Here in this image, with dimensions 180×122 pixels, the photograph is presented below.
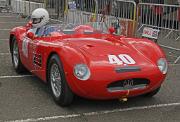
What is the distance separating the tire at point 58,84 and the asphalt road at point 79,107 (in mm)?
124

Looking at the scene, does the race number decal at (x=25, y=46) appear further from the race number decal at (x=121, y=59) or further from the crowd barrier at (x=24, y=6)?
the crowd barrier at (x=24, y=6)

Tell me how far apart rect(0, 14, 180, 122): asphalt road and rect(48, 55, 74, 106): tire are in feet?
0.41

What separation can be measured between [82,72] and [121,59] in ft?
2.00

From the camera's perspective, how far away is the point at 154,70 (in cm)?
544

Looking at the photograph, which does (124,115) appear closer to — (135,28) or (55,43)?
(55,43)

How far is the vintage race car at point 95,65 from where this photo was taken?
17.1 ft

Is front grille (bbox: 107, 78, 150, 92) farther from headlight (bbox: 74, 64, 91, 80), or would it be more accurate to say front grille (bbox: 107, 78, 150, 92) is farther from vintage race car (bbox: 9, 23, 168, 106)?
headlight (bbox: 74, 64, 91, 80)

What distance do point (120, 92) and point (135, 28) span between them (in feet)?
19.9

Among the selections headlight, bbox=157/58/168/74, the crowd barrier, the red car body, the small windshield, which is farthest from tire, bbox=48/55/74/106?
the crowd barrier

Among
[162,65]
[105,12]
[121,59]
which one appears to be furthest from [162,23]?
[121,59]

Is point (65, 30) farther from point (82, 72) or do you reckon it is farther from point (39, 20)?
point (82, 72)

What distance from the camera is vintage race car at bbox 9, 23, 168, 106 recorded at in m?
5.20

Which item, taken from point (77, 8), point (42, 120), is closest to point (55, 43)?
point (42, 120)

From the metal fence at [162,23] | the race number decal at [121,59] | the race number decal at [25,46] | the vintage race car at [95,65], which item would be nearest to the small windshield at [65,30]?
the vintage race car at [95,65]
